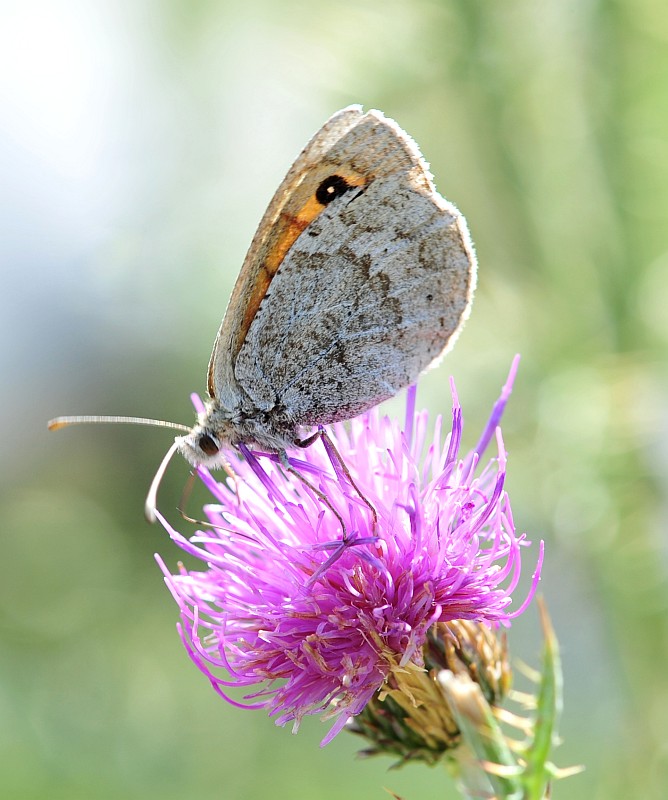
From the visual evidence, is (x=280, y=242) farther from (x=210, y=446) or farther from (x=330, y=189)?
(x=210, y=446)

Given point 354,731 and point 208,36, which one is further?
point 208,36

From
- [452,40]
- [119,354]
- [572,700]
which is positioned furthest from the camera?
[119,354]

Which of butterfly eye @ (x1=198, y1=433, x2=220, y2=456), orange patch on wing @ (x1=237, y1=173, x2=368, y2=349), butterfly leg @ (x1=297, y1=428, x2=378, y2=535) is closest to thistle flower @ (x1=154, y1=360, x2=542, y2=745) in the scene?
butterfly leg @ (x1=297, y1=428, x2=378, y2=535)

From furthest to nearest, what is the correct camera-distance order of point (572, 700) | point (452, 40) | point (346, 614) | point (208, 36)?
point (572, 700) → point (208, 36) → point (452, 40) → point (346, 614)

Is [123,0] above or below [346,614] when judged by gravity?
above

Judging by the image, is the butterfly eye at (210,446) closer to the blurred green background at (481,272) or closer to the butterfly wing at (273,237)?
the butterfly wing at (273,237)

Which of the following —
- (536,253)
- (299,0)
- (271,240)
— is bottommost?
(271,240)

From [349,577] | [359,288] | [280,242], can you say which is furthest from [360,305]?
[349,577]

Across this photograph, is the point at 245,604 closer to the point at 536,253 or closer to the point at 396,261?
the point at 396,261

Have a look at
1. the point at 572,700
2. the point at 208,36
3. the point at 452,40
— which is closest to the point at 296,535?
the point at 452,40
